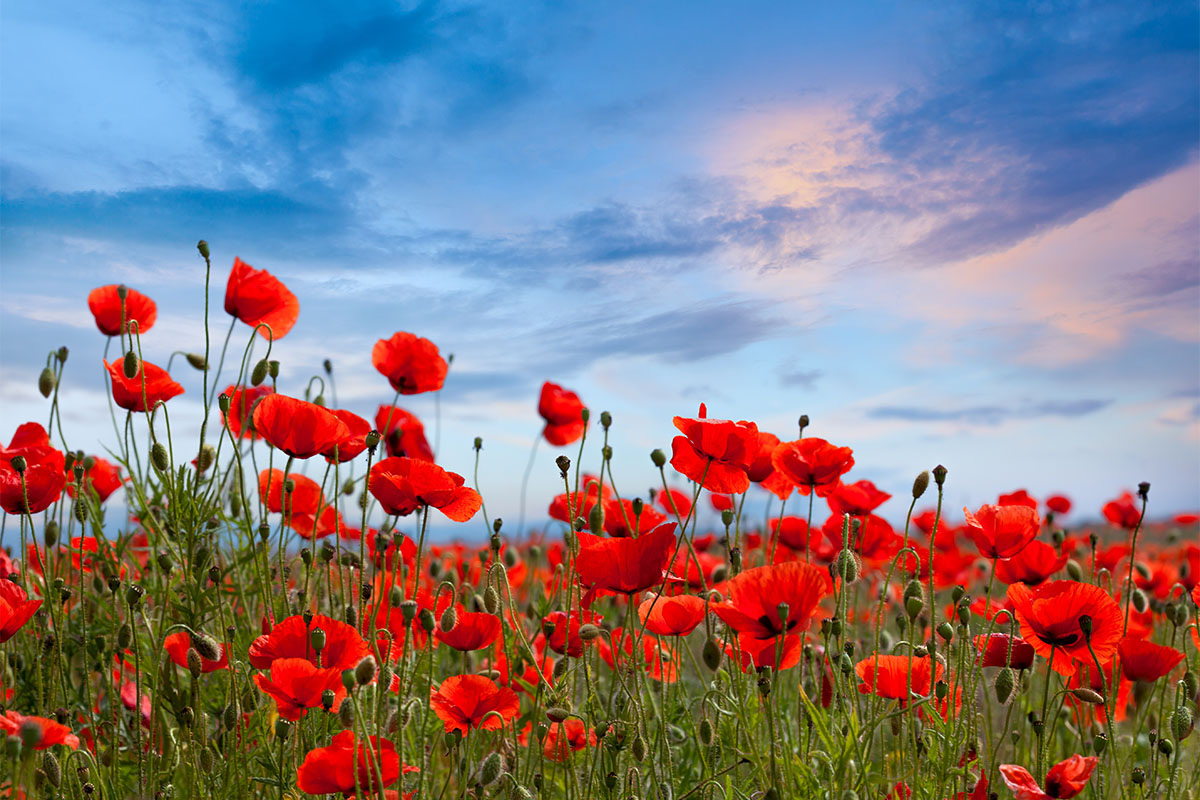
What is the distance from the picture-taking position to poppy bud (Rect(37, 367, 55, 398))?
3.03 m

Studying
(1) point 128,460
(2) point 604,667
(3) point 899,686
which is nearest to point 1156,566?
(2) point 604,667

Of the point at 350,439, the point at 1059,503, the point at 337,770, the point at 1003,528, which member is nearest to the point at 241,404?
the point at 350,439

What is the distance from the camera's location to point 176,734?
2617 mm

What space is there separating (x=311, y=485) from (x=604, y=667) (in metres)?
1.89

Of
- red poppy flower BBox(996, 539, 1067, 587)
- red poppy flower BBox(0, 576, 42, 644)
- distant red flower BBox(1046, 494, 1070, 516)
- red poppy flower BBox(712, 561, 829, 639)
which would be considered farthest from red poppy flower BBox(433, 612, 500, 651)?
distant red flower BBox(1046, 494, 1070, 516)

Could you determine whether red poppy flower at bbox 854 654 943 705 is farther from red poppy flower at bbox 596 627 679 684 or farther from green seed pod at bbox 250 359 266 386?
green seed pod at bbox 250 359 266 386

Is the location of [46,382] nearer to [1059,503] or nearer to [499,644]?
[499,644]

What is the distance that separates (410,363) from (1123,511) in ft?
10.1

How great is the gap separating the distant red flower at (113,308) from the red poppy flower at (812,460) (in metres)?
2.33

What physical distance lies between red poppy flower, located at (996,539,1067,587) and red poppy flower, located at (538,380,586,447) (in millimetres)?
1399

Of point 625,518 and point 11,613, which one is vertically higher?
point 625,518

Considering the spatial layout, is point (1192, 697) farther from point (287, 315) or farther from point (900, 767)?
point (287, 315)

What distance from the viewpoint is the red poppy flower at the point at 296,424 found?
7.23 feet

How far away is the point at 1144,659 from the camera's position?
2.23 meters
